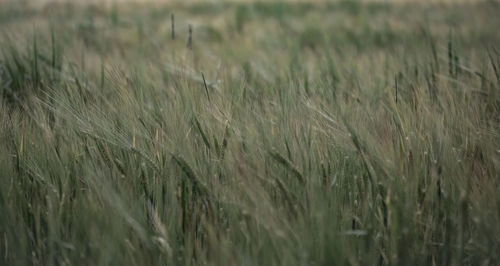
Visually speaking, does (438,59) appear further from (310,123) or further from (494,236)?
(494,236)

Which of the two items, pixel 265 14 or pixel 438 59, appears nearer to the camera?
pixel 438 59

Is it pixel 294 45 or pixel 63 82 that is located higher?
pixel 294 45

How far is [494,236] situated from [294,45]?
1.59m

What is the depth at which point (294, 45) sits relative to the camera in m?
2.13

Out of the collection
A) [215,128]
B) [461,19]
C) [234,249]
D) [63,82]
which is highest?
[461,19]

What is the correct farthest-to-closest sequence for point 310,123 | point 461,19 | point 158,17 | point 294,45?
1. point 158,17
2. point 461,19
3. point 294,45
4. point 310,123

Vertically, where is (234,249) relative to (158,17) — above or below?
below

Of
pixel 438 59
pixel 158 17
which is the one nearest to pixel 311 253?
pixel 438 59

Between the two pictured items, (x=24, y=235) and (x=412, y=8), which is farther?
(x=412, y=8)

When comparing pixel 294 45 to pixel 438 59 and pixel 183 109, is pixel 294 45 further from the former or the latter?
pixel 183 109

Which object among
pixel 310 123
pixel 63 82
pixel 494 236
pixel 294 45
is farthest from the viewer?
pixel 294 45

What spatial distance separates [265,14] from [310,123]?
3378mm

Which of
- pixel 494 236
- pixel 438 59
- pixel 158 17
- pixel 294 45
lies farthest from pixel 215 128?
pixel 158 17

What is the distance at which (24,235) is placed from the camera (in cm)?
74
